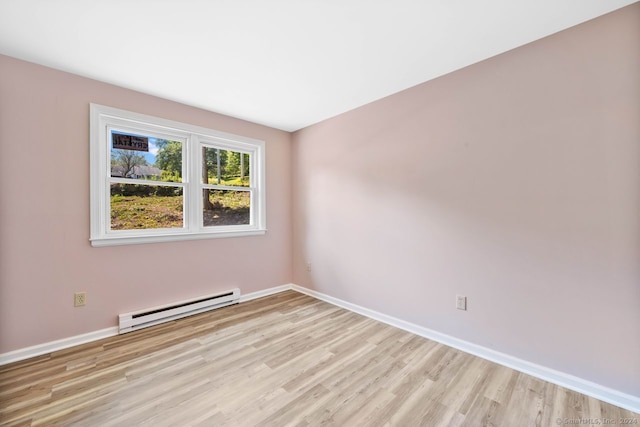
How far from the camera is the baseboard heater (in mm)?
2481

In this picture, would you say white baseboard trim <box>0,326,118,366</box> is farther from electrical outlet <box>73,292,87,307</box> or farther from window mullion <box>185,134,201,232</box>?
window mullion <box>185,134,201,232</box>

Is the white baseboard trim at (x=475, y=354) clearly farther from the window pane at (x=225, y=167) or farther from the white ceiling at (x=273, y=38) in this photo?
the white ceiling at (x=273, y=38)

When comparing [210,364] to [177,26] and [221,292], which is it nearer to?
[221,292]

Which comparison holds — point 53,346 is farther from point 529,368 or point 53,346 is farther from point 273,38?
point 529,368

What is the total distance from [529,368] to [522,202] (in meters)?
1.19

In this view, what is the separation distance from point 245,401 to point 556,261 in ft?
7.36

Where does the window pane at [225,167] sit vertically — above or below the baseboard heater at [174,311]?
above

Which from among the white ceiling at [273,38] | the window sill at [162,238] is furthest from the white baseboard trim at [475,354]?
the white ceiling at [273,38]

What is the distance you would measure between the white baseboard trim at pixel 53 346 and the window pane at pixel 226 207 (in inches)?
53.9

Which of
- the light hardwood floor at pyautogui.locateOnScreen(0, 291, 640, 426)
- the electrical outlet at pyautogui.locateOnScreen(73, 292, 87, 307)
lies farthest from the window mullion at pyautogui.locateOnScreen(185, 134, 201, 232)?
the light hardwood floor at pyautogui.locateOnScreen(0, 291, 640, 426)

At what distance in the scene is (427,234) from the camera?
240 cm

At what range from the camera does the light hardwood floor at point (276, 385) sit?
1.48 meters

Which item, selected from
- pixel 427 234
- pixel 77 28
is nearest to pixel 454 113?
pixel 427 234

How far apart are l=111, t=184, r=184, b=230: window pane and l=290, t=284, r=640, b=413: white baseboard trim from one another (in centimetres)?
248
